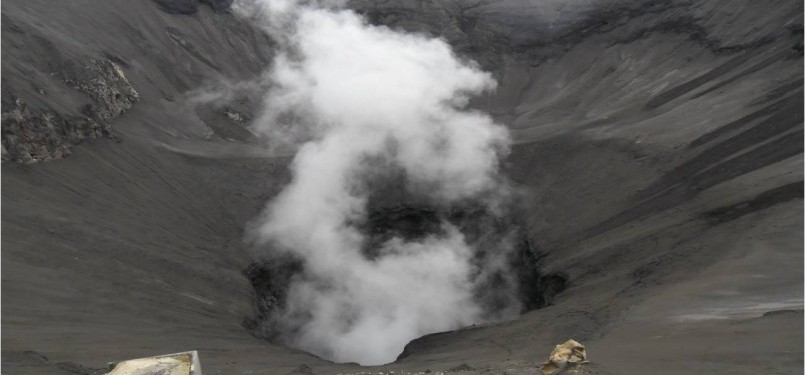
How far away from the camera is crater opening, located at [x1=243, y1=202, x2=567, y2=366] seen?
20484 millimetres

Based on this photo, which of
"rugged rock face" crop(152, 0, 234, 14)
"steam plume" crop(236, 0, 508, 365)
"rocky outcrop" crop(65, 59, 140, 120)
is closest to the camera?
"steam plume" crop(236, 0, 508, 365)

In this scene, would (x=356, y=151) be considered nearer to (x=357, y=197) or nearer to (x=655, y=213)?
(x=357, y=197)

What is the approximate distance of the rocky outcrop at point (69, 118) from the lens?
18.1 m

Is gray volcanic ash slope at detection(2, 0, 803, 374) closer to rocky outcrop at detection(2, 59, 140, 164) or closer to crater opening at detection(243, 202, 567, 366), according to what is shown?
rocky outcrop at detection(2, 59, 140, 164)

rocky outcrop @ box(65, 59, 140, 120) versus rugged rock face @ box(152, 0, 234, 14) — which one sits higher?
rugged rock face @ box(152, 0, 234, 14)

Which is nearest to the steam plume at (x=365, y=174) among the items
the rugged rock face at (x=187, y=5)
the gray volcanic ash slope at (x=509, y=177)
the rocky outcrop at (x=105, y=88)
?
the gray volcanic ash slope at (x=509, y=177)

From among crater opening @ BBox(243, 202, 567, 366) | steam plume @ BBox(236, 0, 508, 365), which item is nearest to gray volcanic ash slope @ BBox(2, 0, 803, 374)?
crater opening @ BBox(243, 202, 567, 366)

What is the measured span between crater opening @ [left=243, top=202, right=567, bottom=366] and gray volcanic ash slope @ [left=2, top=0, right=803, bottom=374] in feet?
2.38

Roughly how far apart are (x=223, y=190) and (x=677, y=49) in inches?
955

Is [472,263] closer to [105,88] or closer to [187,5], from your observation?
[105,88]

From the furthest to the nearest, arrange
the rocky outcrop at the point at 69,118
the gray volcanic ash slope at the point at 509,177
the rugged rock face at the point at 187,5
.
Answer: the rugged rock face at the point at 187,5, the rocky outcrop at the point at 69,118, the gray volcanic ash slope at the point at 509,177

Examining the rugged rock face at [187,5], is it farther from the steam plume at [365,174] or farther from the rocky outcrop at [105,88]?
the rocky outcrop at [105,88]

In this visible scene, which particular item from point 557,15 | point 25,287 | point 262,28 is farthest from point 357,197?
point 557,15

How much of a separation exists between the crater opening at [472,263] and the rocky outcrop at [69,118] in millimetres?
7585
